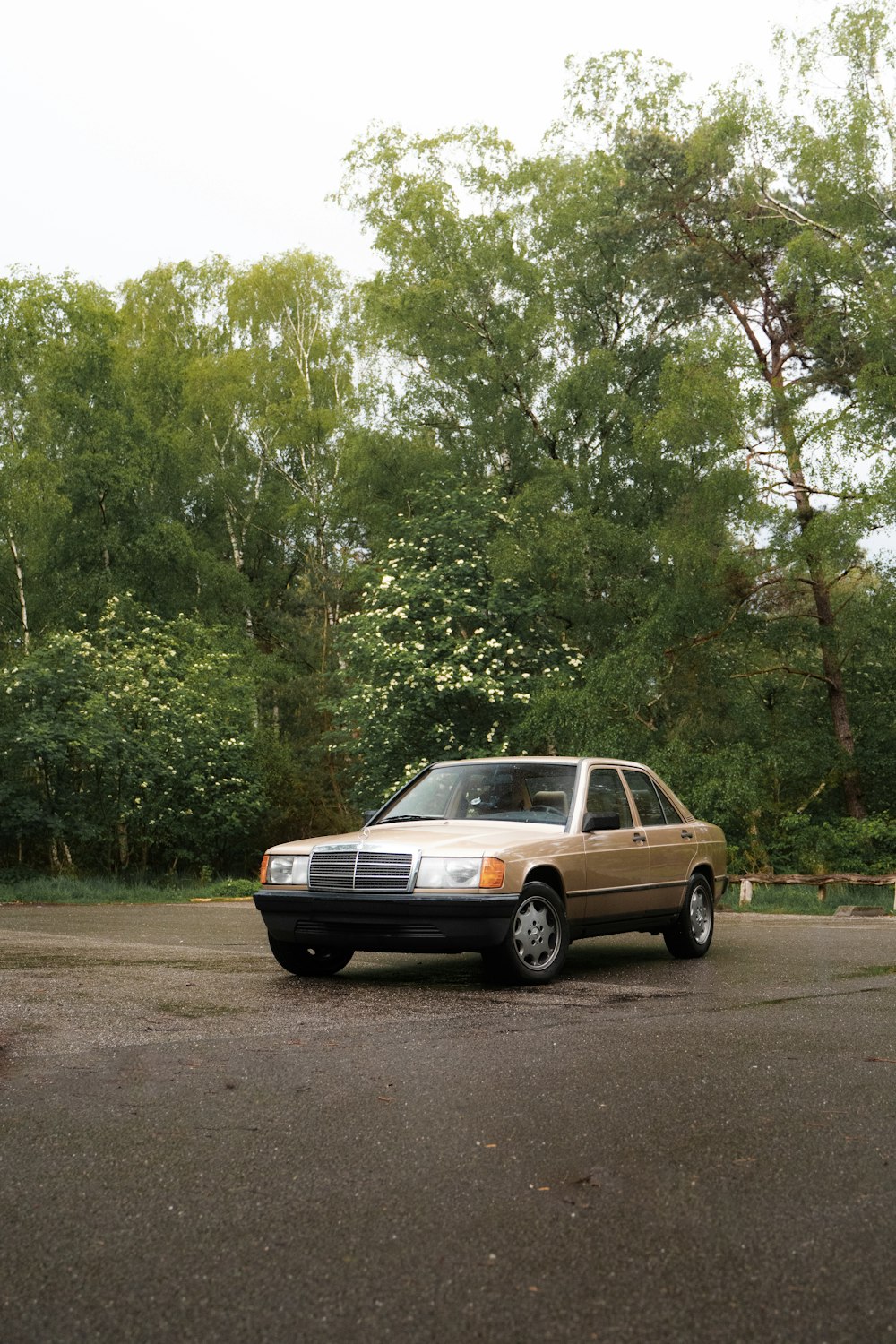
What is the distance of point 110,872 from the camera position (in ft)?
111

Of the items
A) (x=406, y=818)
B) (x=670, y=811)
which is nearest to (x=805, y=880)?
(x=670, y=811)

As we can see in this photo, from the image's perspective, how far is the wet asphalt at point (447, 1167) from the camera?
3.33 m

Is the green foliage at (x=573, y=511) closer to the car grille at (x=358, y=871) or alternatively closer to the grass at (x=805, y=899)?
the grass at (x=805, y=899)

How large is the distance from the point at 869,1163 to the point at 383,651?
26.7 meters

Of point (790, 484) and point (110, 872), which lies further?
point (110, 872)

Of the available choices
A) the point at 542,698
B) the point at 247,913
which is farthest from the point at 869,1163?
the point at 542,698

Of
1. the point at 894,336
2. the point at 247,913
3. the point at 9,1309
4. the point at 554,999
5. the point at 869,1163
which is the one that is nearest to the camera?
the point at 9,1309

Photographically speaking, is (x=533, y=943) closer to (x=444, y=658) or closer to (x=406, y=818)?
(x=406, y=818)

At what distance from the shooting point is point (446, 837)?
389 inches

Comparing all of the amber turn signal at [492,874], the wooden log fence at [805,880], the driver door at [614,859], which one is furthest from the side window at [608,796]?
the wooden log fence at [805,880]

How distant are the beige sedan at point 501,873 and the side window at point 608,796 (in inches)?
0.5

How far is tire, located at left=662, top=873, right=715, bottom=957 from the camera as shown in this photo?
11.8m

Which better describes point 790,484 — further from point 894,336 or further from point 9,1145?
point 9,1145

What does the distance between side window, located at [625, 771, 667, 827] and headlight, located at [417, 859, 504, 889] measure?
2600 millimetres
